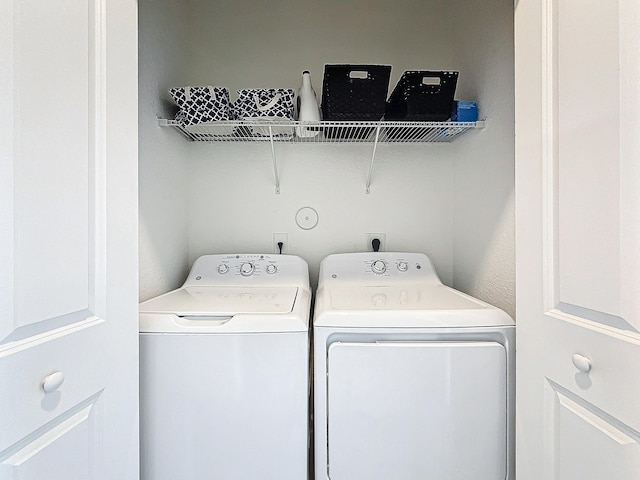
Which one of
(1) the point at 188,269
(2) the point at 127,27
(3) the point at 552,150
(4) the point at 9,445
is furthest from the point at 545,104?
(1) the point at 188,269

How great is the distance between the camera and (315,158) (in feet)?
6.55

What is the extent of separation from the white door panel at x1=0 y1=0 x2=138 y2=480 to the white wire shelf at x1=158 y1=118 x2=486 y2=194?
701 mm

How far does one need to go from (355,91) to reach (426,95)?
0.29 meters

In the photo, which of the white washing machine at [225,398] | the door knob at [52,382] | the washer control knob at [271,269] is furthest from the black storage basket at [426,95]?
the door knob at [52,382]

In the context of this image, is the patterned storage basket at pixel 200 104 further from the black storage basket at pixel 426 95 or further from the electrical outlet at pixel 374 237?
the electrical outlet at pixel 374 237

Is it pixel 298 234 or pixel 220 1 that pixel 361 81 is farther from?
pixel 220 1

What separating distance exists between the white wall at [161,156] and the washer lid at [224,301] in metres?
0.16

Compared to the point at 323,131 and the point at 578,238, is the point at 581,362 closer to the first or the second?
the point at 578,238

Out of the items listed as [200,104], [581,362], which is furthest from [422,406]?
[200,104]

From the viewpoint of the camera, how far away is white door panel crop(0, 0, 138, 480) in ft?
2.13

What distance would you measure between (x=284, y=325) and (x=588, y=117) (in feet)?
3.04

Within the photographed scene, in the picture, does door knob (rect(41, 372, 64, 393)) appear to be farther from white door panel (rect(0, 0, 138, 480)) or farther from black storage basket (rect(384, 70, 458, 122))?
black storage basket (rect(384, 70, 458, 122))

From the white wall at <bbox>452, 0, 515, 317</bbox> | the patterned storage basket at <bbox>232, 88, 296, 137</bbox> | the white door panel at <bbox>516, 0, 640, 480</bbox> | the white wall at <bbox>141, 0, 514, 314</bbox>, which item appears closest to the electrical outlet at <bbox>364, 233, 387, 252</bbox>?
the white wall at <bbox>141, 0, 514, 314</bbox>

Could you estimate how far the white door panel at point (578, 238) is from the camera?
0.68 meters
